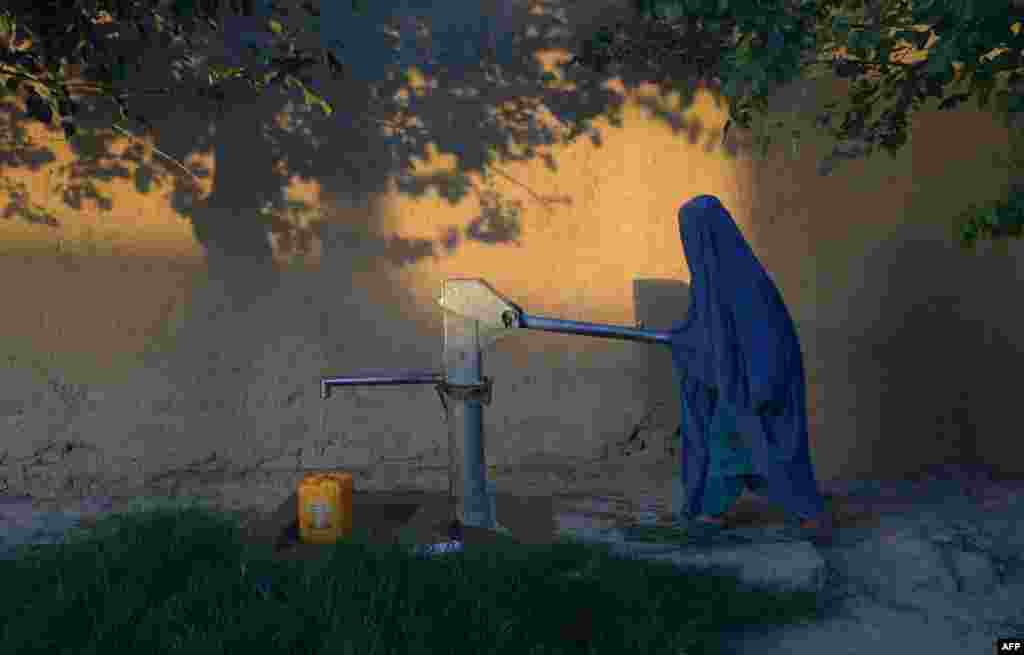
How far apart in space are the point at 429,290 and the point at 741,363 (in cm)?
162

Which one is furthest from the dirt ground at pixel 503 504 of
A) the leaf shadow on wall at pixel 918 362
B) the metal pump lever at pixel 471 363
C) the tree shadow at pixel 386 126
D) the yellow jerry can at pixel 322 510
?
the tree shadow at pixel 386 126

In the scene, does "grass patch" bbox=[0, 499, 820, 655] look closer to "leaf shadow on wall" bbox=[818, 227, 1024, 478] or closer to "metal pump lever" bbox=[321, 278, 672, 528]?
"metal pump lever" bbox=[321, 278, 672, 528]

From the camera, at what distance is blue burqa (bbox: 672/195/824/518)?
336 cm

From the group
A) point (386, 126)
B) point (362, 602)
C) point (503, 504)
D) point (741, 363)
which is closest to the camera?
point (362, 602)

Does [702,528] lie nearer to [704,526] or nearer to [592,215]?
[704,526]

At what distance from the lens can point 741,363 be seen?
3.39 meters

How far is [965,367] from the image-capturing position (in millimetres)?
4652

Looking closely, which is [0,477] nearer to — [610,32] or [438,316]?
[438,316]

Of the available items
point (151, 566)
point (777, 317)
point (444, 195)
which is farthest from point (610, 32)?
point (151, 566)

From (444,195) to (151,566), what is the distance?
212 cm

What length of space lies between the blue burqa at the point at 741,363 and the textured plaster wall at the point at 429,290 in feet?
3.82

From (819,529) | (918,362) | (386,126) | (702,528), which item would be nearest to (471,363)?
(702,528)

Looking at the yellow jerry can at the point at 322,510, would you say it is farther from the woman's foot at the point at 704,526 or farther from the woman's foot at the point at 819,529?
the woman's foot at the point at 819,529

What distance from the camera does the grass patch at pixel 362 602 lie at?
2.57m
